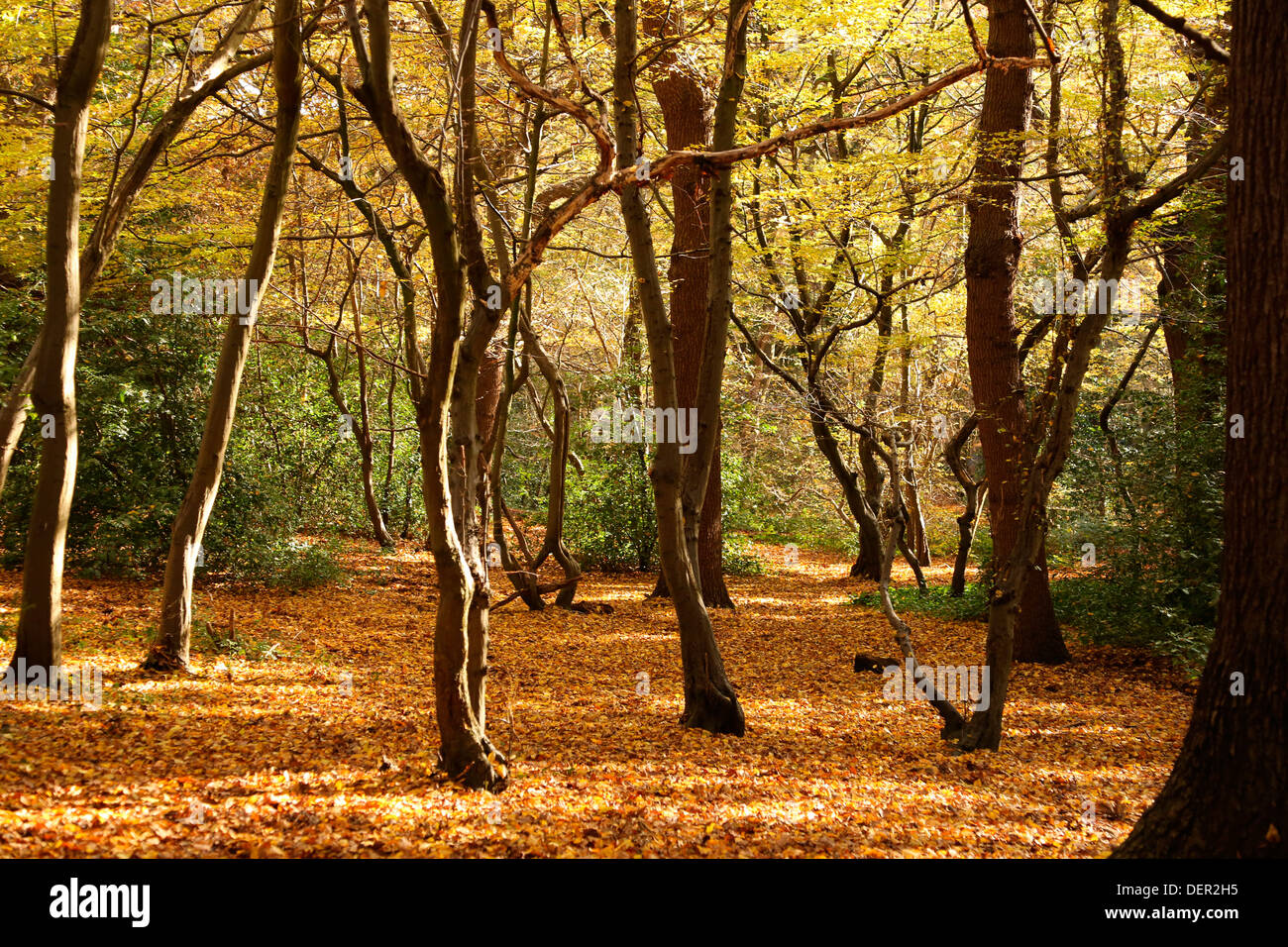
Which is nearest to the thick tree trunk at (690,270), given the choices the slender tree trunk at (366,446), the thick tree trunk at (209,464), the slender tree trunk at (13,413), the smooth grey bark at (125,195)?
the slender tree trunk at (366,446)

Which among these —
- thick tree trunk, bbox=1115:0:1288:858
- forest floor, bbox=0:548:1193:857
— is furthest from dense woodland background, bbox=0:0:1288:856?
forest floor, bbox=0:548:1193:857

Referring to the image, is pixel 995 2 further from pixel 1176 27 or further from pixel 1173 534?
pixel 1173 534

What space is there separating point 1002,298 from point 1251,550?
213 inches

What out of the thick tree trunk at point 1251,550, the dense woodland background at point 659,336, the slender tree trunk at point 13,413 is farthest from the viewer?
the slender tree trunk at point 13,413

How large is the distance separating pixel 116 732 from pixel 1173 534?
853 centimetres

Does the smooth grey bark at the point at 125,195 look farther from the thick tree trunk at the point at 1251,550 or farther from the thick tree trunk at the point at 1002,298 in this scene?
the thick tree trunk at the point at 1002,298

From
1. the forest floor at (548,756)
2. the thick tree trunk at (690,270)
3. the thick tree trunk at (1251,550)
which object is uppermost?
the thick tree trunk at (690,270)

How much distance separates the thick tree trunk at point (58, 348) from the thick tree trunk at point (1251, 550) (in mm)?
5455

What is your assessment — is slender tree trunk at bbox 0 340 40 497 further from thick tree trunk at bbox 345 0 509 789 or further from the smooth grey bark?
thick tree trunk at bbox 345 0 509 789

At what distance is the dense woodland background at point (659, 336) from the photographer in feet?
12.9

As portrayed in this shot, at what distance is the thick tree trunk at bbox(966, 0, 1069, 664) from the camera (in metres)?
7.79

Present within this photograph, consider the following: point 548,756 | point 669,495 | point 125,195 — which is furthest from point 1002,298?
point 125,195

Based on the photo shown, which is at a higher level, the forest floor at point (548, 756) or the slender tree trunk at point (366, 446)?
the slender tree trunk at point (366, 446)

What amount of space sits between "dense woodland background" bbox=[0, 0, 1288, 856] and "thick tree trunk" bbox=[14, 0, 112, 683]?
0.02 metres
